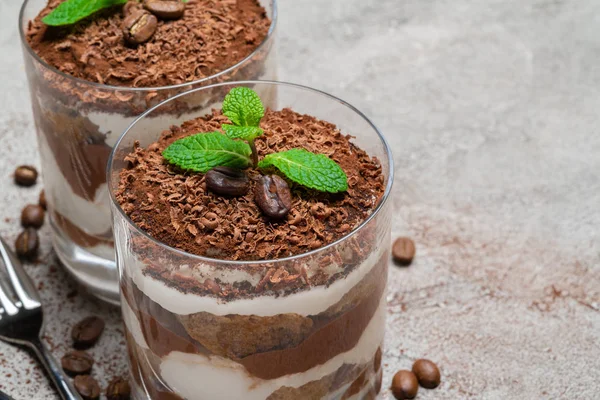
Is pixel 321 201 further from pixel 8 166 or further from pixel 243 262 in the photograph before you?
pixel 8 166

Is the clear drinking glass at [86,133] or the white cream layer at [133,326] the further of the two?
the clear drinking glass at [86,133]

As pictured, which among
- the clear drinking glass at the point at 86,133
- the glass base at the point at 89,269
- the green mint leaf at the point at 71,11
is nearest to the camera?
the clear drinking glass at the point at 86,133

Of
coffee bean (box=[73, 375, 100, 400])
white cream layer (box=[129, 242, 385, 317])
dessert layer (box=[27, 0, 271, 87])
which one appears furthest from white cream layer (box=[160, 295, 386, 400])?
dessert layer (box=[27, 0, 271, 87])

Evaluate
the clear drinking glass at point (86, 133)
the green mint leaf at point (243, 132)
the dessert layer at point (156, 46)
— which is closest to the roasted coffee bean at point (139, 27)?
the dessert layer at point (156, 46)

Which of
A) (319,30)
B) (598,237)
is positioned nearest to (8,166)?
(319,30)

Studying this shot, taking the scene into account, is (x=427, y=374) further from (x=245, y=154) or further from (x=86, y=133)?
(x=86, y=133)

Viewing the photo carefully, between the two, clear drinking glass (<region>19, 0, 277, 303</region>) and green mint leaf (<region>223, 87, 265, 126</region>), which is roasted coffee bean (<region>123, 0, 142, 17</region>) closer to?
clear drinking glass (<region>19, 0, 277, 303</region>)

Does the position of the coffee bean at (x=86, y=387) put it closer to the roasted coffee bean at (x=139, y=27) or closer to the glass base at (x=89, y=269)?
the glass base at (x=89, y=269)
